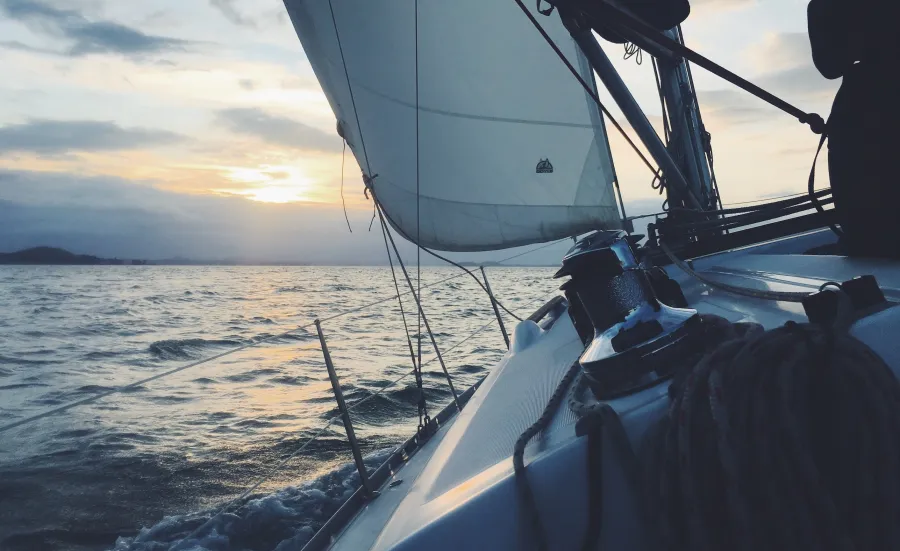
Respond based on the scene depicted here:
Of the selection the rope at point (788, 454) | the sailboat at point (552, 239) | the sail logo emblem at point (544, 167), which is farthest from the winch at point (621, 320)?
the sail logo emblem at point (544, 167)

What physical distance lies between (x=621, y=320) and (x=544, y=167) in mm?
2667

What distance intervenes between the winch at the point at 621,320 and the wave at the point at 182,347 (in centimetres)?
1032

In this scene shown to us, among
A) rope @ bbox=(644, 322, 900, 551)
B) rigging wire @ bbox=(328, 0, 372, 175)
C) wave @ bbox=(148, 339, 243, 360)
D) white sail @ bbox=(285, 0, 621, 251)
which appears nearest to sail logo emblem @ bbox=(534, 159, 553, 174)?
white sail @ bbox=(285, 0, 621, 251)

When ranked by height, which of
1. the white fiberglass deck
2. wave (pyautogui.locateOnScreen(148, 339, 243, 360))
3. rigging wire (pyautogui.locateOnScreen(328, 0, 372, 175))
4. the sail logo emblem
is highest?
rigging wire (pyautogui.locateOnScreen(328, 0, 372, 175))

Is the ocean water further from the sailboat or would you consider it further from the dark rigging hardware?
the dark rigging hardware

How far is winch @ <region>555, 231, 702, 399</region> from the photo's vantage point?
93 centimetres

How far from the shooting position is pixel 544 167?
11.7 feet

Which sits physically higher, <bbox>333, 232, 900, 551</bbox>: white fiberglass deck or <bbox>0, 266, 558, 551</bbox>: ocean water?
<bbox>333, 232, 900, 551</bbox>: white fiberglass deck

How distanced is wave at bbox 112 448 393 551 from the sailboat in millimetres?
703

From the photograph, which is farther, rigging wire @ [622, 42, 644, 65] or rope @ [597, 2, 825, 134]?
rigging wire @ [622, 42, 644, 65]

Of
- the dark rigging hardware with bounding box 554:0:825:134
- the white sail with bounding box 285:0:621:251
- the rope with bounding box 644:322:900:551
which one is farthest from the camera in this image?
the white sail with bounding box 285:0:621:251

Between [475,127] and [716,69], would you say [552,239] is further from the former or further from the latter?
[716,69]

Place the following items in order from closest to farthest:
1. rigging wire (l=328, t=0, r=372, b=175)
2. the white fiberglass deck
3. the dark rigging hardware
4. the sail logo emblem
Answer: the white fiberglass deck < the dark rigging hardware < rigging wire (l=328, t=0, r=372, b=175) < the sail logo emblem

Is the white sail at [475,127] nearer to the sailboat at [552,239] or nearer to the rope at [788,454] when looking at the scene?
the sailboat at [552,239]
